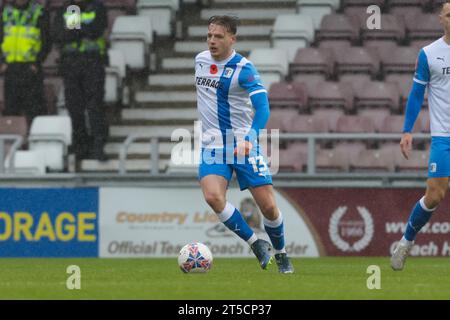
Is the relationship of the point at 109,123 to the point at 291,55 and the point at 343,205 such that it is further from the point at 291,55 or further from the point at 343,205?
the point at 343,205

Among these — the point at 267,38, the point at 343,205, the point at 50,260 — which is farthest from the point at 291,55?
the point at 50,260

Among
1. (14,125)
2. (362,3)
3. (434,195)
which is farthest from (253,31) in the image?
(434,195)

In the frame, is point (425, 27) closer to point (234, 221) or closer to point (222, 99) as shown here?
point (222, 99)

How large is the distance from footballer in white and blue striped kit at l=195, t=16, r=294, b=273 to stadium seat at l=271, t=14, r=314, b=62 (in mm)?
7930

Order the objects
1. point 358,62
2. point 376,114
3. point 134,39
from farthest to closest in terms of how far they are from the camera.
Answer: point 134,39 → point 358,62 → point 376,114

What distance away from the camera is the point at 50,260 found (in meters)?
16.0

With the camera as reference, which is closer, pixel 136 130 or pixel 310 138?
pixel 310 138

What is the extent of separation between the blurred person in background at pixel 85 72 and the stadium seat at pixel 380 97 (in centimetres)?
358

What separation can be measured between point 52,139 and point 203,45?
11.4ft

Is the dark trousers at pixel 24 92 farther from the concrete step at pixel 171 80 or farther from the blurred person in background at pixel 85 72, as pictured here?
the concrete step at pixel 171 80

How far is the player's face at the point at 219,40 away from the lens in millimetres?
11445

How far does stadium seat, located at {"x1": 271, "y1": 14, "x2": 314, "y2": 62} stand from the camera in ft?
64.5

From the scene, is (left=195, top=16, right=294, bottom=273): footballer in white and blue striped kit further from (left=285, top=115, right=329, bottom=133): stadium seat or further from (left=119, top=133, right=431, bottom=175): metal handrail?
(left=285, top=115, right=329, bottom=133): stadium seat

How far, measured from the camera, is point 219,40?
11492mm
